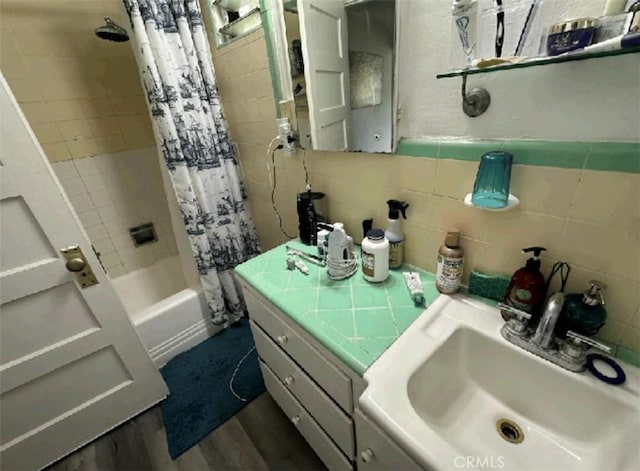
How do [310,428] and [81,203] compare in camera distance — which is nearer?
[310,428]

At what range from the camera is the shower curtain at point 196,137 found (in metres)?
1.21

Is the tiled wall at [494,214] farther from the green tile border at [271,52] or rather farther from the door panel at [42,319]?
the door panel at [42,319]

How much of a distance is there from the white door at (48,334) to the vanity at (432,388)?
2.56 feet

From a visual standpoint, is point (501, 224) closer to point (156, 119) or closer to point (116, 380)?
point (156, 119)

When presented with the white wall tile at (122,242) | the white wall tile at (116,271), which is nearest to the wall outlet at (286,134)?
the white wall tile at (122,242)

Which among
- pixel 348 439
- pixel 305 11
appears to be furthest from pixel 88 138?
pixel 348 439

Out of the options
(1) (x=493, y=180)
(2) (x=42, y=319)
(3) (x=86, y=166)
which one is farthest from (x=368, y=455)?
(3) (x=86, y=166)

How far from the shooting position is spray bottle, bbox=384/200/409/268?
2.81 feet

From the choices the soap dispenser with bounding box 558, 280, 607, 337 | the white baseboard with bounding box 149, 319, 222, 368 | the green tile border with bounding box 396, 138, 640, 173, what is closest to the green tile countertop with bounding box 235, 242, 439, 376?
the soap dispenser with bounding box 558, 280, 607, 337

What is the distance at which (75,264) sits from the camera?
1.03m

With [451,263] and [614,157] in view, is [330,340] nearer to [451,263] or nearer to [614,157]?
[451,263]

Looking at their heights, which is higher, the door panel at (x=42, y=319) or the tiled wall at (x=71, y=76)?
the tiled wall at (x=71, y=76)

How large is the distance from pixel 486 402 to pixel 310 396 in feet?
1.71

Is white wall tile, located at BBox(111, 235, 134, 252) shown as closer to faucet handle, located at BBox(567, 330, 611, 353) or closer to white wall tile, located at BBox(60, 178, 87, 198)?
white wall tile, located at BBox(60, 178, 87, 198)
